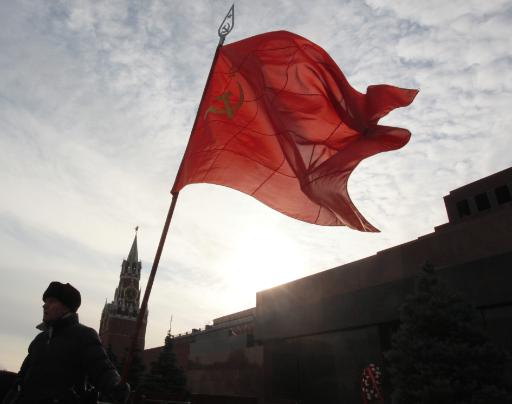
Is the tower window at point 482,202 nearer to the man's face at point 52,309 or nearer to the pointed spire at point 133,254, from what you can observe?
the man's face at point 52,309

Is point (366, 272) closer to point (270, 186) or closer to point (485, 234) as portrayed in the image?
point (485, 234)

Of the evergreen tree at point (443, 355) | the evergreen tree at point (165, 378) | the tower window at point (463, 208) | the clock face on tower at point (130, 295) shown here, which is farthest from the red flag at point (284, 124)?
the clock face on tower at point (130, 295)

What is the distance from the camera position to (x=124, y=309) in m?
83.8

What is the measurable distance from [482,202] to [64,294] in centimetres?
2627

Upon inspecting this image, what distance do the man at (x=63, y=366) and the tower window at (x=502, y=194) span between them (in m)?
25.9

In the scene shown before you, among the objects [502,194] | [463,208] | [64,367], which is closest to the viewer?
[64,367]

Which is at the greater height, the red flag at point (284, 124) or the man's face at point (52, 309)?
the red flag at point (284, 124)

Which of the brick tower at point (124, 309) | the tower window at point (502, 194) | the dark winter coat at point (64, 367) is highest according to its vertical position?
the brick tower at point (124, 309)

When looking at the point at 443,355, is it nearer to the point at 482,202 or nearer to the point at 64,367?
the point at 64,367

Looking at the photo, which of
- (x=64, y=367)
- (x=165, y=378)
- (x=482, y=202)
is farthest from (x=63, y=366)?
(x=165, y=378)

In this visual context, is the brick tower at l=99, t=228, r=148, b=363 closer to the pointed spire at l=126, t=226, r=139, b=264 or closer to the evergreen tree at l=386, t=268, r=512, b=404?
the pointed spire at l=126, t=226, r=139, b=264

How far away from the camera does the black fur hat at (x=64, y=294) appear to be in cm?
316

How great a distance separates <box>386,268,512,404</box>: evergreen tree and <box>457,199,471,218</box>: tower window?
16.0 metres

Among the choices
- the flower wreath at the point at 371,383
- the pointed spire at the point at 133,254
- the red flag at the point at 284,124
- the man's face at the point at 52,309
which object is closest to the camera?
the man's face at the point at 52,309
